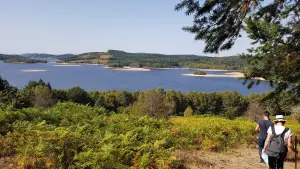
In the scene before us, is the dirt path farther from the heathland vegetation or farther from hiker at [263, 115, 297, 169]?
hiker at [263, 115, 297, 169]

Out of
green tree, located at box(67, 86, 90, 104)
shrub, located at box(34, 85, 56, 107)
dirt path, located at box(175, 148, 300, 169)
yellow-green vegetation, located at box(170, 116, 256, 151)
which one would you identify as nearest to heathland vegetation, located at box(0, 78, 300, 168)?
yellow-green vegetation, located at box(170, 116, 256, 151)

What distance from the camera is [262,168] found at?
30.8 feet

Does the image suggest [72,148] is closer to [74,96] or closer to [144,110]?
[144,110]

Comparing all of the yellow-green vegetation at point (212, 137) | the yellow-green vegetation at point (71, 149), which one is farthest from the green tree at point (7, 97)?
the yellow-green vegetation at point (212, 137)

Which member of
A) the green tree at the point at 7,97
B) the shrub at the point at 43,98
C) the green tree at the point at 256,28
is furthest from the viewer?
the shrub at the point at 43,98

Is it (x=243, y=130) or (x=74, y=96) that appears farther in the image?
(x=74, y=96)

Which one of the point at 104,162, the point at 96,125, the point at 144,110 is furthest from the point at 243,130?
the point at 144,110

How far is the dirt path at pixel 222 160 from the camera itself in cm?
861

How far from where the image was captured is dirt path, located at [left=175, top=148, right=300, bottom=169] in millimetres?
8609

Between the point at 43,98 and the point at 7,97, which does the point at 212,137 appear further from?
the point at 43,98

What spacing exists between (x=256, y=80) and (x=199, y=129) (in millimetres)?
3468

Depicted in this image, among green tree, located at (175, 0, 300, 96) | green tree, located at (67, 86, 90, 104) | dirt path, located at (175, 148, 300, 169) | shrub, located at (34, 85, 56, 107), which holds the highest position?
green tree, located at (175, 0, 300, 96)

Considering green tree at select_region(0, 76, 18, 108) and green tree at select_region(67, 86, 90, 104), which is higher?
green tree at select_region(0, 76, 18, 108)

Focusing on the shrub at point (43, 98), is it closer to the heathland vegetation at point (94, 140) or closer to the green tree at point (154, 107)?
the green tree at point (154, 107)
